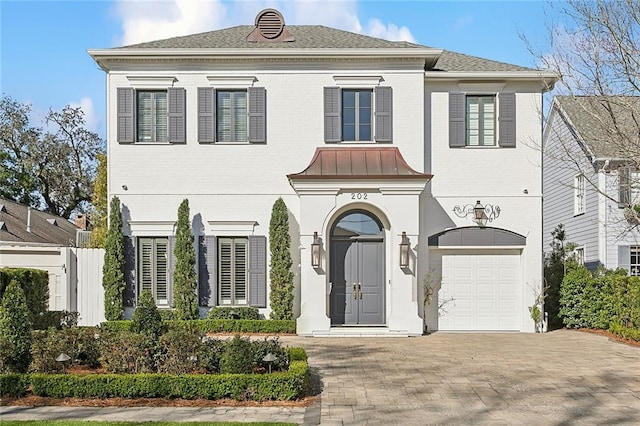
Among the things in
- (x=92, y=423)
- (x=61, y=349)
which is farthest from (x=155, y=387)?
(x=61, y=349)

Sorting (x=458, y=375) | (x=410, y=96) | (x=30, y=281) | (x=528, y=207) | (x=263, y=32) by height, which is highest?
(x=263, y=32)

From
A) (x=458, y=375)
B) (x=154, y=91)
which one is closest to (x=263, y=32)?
(x=154, y=91)

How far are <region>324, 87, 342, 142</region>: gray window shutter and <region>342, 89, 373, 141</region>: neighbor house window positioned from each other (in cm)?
24

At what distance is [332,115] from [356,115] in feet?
2.24

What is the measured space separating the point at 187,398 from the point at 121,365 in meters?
1.19

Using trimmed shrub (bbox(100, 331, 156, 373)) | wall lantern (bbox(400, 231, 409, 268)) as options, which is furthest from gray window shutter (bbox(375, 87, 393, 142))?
trimmed shrub (bbox(100, 331, 156, 373))

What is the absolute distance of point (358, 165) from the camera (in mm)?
17031

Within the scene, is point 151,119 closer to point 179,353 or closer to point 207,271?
point 207,271

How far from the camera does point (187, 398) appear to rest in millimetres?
9023

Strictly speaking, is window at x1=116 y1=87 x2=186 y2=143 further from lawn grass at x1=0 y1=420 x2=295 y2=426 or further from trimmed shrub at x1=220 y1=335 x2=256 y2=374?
lawn grass at x1=0 y1=420 x2=295 y2=426

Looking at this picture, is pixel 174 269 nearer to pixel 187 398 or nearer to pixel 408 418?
pixel 187 398

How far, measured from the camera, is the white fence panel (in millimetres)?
17797

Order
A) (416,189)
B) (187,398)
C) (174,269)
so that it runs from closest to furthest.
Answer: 1. (187,398)
2. (416,189)
3. (174,269)

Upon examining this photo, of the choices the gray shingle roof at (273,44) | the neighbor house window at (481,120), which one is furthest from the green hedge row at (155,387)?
the gray shingle roof at (273,44)
